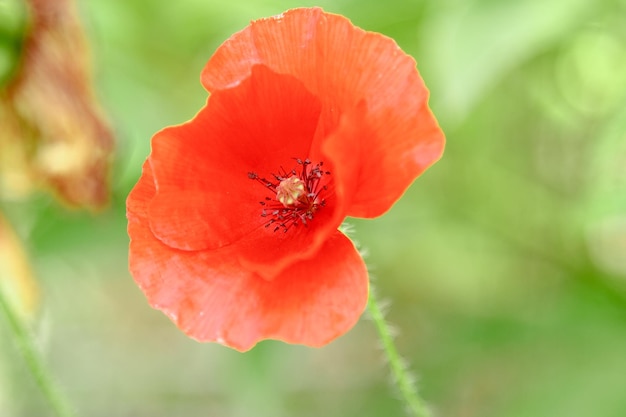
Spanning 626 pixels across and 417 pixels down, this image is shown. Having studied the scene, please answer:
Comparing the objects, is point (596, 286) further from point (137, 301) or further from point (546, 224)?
point (137, 301)

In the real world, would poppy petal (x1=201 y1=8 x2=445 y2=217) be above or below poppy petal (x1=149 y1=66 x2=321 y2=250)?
above

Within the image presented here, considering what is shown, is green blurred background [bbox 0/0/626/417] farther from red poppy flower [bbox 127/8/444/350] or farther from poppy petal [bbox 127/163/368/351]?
poppy petal [bbox 127/163/368/351]

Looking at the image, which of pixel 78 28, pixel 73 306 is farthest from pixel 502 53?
pixel 73 306

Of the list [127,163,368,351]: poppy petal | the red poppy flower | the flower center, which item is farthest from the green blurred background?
[127,163,368,351]: poppy petal

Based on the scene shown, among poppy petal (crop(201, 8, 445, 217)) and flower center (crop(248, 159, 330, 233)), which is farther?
flower center (crop(248, 159, 330, 233))

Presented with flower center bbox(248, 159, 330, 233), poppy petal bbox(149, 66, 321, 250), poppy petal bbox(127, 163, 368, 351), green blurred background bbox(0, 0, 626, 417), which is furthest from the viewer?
green blurred background bbox(0, 0, 626, 417)
